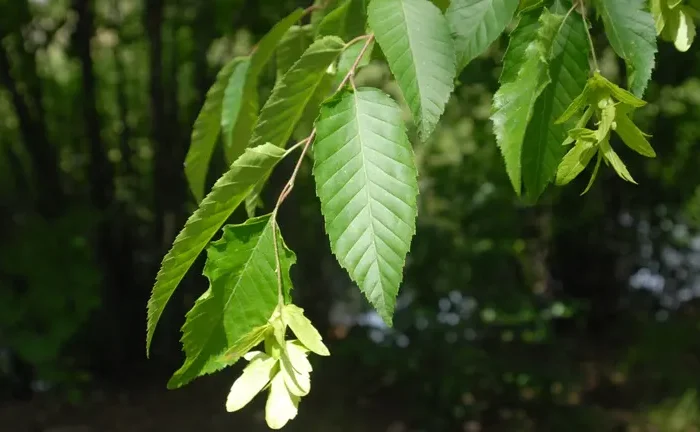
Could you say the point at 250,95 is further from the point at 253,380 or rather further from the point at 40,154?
the point at 40,154

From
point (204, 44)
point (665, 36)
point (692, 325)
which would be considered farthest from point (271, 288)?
point (692, 325)

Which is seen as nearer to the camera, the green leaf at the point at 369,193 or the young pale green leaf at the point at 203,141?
the green leaf at the point at 369,193

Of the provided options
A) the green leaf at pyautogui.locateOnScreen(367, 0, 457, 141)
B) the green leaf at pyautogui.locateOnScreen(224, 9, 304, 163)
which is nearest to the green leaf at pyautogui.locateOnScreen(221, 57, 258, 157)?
the green leaf at pyautogui.locateOnScreen(224, 9, 304, 163)

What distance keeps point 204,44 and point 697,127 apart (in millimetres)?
2230

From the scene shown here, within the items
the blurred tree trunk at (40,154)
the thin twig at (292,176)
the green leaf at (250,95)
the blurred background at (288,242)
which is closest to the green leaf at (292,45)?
the green leaf at (250,95)

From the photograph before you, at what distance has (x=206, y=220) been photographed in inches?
22.5

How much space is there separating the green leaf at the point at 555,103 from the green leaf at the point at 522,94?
13 mm

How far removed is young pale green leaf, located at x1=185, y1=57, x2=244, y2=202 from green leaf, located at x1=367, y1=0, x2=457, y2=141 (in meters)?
0.31

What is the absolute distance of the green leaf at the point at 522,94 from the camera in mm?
595

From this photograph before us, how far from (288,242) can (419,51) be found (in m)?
2.37

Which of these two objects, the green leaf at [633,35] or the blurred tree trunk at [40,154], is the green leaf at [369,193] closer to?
the green leaf at [633,35]

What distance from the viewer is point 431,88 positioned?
59 centimetres

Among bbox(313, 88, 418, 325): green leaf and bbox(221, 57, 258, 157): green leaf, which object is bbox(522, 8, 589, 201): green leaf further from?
bbox(221, 57, 258, 157): green leaf

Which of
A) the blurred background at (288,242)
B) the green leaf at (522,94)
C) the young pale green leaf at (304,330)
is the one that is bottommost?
the blurred background at (288,242)
